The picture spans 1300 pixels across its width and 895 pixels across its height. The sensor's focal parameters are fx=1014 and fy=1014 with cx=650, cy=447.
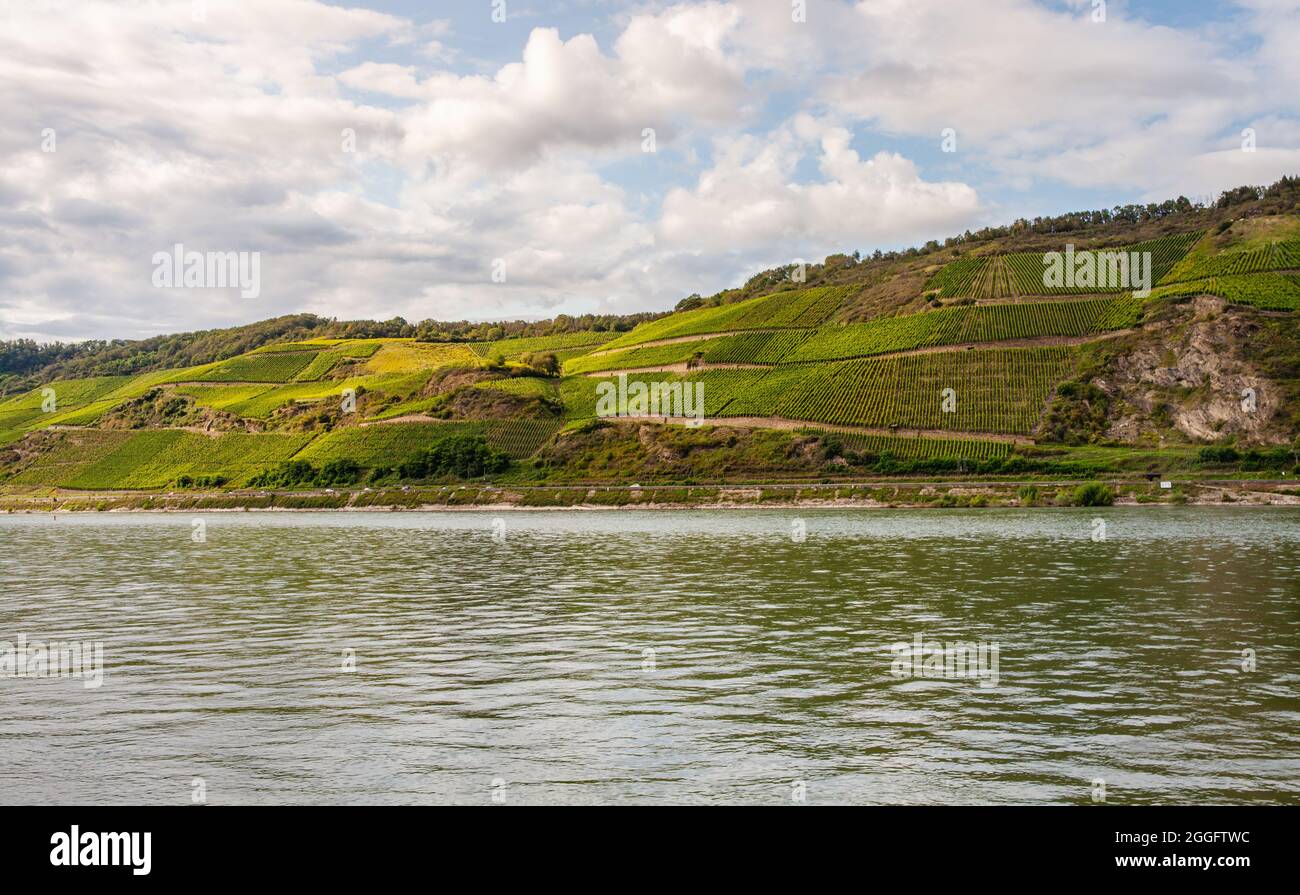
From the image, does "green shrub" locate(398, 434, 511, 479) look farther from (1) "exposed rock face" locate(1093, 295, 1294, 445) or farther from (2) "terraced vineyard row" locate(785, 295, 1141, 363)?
(1) "exposed rock face" locate(1093, 295, 1294, 445)

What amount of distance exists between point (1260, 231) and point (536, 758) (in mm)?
173339

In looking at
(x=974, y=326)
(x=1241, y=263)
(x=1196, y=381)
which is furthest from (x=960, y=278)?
(x=1196, y=381)

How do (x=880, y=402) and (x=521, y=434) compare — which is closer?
(x=880, y=402)

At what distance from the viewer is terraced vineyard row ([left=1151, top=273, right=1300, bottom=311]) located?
129512 millimetres

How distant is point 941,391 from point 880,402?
820 cm

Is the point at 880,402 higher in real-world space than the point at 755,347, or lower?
lower

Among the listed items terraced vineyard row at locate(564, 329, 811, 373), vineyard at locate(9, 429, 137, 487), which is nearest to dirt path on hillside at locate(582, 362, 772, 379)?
terraced vineyard row at locate(564, 329, 811, 373)

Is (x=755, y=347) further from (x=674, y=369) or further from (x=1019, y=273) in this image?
(x=1019, y=273)

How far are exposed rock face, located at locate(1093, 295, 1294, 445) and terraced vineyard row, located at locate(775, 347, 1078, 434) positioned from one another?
26.9ft

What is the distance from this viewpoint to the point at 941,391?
13588cm

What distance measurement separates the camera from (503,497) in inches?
5103

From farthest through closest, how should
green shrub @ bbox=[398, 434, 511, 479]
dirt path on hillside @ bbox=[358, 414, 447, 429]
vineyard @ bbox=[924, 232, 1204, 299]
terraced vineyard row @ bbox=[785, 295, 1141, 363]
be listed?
dirt path on hillside @ bbox=[358, 414, 447, 429]
vineyard @ bbox=[924, 232, 1204, 299]
terraced vineyard row @ bbox=[785, 295, 1141, 363]
green shrub @ bbox=[398, 434, 511, 479]
